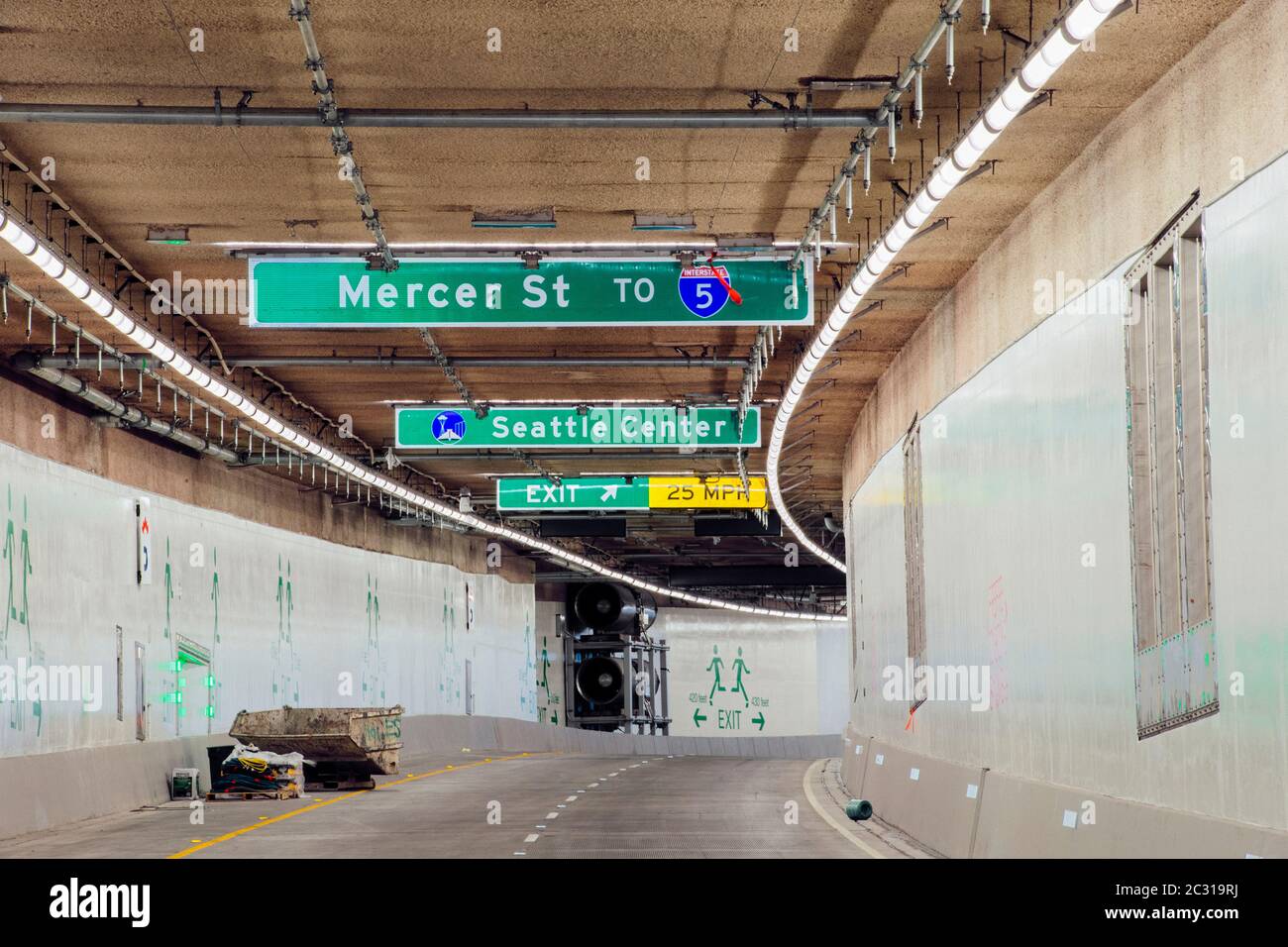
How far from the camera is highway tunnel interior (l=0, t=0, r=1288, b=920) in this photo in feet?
35.0

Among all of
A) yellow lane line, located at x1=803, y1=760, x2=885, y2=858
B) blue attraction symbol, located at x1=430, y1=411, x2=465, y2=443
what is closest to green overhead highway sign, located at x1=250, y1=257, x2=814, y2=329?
yellow lane line, located at x1=803, y1=760, x2=885, y2=858

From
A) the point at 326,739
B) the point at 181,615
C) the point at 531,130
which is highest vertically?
the point at 531,130

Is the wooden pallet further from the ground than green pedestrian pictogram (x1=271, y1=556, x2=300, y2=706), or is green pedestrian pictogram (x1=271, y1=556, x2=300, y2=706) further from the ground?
green pedestrian pictogram (x1=271, y1=556, x2=300, y2=706)

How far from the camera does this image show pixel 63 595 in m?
23.3

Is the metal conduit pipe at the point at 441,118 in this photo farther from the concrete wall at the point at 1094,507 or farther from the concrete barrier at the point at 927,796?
the concrete barrier at the point at 927,796

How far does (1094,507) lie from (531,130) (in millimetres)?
5330

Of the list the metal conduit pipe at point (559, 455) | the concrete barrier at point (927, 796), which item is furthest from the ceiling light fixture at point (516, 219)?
the metal conduit pipe at point (559, 455)

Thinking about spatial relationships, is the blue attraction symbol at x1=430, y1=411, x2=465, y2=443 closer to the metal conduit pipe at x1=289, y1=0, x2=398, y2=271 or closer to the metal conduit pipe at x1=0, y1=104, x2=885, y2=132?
the metal conduit pipe at x1=289, y1=0, x2=398, y2=271

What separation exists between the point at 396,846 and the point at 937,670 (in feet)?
21.7

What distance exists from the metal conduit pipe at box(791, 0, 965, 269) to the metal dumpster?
1457 cm

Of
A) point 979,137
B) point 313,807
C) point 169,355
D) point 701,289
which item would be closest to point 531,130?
point 701,289

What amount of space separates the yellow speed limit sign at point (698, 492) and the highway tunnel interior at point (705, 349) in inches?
3.9

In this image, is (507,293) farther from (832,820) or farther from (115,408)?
(115,408)

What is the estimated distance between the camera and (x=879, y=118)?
1281 cm
